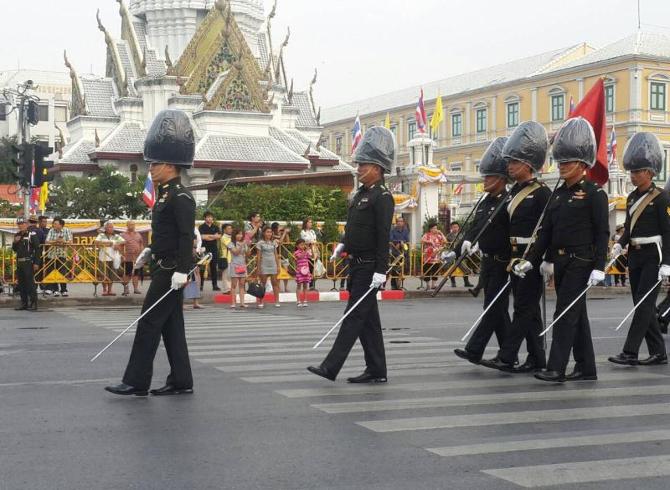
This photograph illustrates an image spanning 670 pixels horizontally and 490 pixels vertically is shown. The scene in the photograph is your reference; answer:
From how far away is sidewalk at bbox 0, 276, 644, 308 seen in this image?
21.4 metres

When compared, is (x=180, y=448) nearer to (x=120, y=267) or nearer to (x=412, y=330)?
(x=412, y=330)

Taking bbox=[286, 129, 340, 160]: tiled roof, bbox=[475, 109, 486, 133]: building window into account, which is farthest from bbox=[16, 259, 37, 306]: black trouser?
bbox=[475, 109, 486, 133]: building window

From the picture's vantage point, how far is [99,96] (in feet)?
186

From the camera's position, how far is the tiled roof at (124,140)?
5024 cm

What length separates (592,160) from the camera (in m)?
9.38

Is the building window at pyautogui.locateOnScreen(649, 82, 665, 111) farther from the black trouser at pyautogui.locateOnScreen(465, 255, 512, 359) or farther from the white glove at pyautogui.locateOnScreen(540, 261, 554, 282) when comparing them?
the white glove at pyautogui.locateOnScreen(540, 261, 554, 282)

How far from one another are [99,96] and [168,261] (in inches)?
1967

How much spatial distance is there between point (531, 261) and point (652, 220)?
192 centimetres

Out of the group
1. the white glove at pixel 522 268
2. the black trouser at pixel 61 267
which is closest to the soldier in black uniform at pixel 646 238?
the white glove at pixel 522 268

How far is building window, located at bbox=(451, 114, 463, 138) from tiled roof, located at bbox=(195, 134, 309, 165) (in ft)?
90.8

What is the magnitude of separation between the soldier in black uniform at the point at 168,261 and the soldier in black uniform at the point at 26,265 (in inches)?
469

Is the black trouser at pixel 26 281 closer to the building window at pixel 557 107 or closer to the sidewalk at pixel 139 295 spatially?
the sidewalk at pixel 139 295

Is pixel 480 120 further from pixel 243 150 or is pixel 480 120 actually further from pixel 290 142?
pixel 243 150

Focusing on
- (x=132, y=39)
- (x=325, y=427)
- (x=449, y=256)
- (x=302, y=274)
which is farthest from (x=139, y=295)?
(x=132, y=39)
